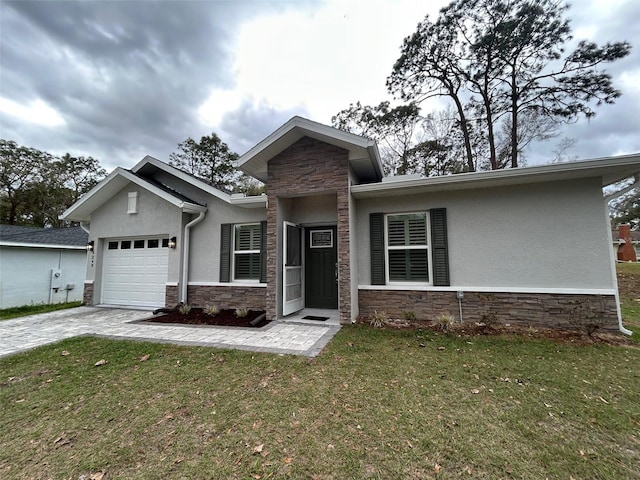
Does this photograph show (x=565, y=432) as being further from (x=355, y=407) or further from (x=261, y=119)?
(x=261, y=119)

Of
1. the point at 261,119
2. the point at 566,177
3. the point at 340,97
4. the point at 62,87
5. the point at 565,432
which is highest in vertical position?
the point at 340,97

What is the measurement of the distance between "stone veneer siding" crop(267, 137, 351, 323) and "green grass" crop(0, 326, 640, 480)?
201 centimetres

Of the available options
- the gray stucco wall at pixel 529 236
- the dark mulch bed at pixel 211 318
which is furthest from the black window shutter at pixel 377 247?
the dark mulch bed at pixel 211 318

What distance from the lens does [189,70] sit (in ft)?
31.2

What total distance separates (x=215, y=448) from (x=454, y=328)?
4.85 meters

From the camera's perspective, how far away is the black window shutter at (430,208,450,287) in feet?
19.4

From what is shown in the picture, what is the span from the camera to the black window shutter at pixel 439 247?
590 centimetres

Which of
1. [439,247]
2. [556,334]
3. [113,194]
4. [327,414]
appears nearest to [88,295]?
[113,194]

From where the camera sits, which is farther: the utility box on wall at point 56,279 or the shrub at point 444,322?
the utility box on wall at point 56,279

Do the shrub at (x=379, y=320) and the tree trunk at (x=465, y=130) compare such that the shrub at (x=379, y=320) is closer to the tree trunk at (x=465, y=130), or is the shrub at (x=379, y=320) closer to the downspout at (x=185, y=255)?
the downspout at (x=185, y=255)

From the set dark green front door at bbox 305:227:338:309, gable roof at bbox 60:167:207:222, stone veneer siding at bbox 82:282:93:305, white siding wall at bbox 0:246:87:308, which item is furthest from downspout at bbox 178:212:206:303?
white siding wall at bbox 0:246:87:308

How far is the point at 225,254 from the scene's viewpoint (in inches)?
300

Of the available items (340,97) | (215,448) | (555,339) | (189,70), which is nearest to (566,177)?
(555,339)

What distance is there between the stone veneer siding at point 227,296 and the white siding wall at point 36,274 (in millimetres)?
8995
